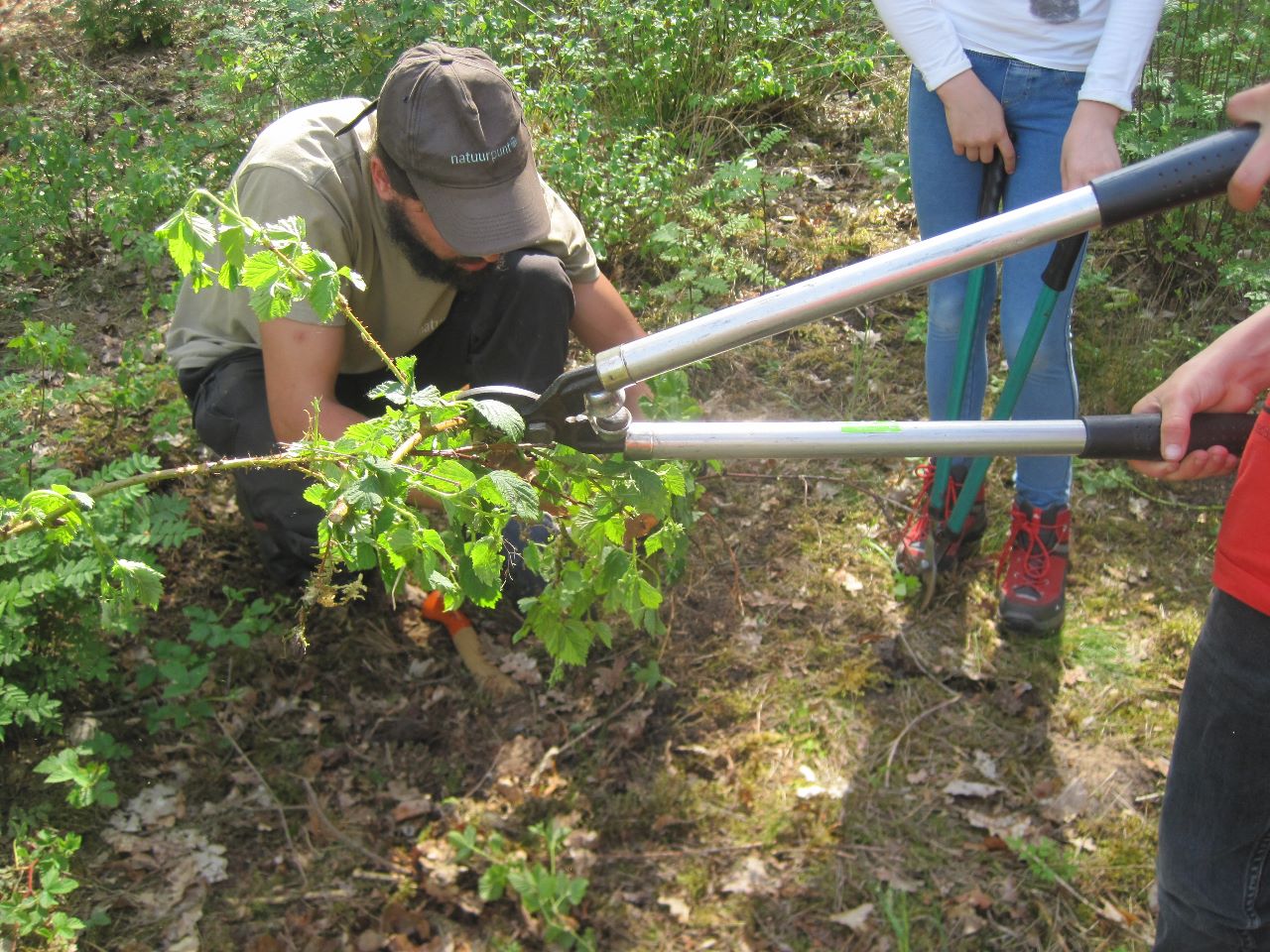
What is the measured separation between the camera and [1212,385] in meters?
1.87

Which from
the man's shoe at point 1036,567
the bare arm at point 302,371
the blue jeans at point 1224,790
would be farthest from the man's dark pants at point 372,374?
the blue jeans at point 1224,790

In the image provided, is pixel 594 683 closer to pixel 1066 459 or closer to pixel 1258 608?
pixel 1066 459

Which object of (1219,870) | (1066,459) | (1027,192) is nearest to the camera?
(1219,870)

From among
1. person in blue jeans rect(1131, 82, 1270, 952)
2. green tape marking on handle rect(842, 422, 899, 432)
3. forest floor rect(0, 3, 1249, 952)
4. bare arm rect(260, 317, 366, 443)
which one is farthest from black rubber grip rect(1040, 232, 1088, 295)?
bare arm rect(260, 317, 366, 443)

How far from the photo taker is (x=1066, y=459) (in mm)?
3146

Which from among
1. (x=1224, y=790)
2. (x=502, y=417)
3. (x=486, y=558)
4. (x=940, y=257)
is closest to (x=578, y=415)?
(x=502, y=417)

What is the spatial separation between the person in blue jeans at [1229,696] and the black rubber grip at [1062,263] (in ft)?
2.29

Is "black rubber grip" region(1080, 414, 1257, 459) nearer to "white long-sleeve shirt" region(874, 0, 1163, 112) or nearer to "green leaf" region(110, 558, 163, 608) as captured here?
"white long-sleeve shirt" region(874, 0, 1163, 112)

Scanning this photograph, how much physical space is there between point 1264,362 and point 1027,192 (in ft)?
3.42

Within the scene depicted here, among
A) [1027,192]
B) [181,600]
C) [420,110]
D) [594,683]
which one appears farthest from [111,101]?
[1027,192]

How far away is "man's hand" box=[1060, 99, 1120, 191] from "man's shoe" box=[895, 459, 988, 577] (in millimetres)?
1076

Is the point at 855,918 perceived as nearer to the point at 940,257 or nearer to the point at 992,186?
the point at 940,257

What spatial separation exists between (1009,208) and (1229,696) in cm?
156

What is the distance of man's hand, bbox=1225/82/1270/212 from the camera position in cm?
176
